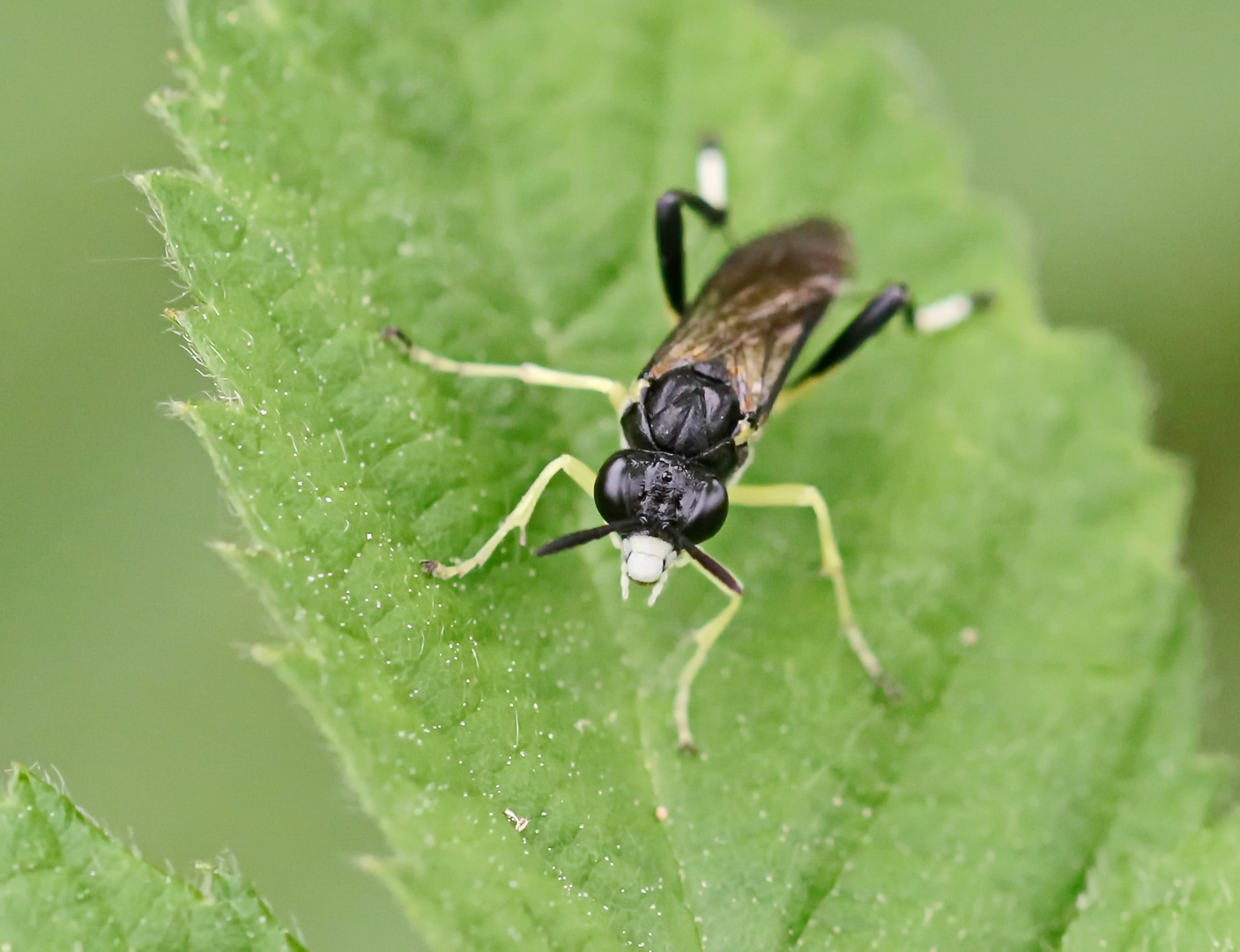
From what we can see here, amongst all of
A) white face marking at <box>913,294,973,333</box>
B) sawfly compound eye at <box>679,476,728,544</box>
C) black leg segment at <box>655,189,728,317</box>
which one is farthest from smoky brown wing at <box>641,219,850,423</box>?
sawfly compound eye at <box>679,476,728,544</box>

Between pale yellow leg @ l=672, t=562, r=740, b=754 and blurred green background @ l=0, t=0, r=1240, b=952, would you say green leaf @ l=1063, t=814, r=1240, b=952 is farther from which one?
blurred green background @ l=0, t=0, r=1240, b=952

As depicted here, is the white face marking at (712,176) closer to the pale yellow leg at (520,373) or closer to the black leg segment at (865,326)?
the black leg segment at (865,326)

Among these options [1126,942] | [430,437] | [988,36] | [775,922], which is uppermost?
[988,36]

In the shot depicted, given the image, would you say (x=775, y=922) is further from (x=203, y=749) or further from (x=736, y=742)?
(x=203, y=749)

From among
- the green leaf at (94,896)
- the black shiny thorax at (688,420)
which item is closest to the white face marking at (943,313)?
the black shiny thorax at (688,420)

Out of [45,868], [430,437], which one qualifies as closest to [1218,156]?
[430,437]

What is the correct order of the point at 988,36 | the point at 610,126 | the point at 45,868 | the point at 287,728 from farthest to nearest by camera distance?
the point at 988,36
the point at 287,728
the point at 610,126
the point at 45,868

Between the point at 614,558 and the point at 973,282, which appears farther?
the point at 973,282
